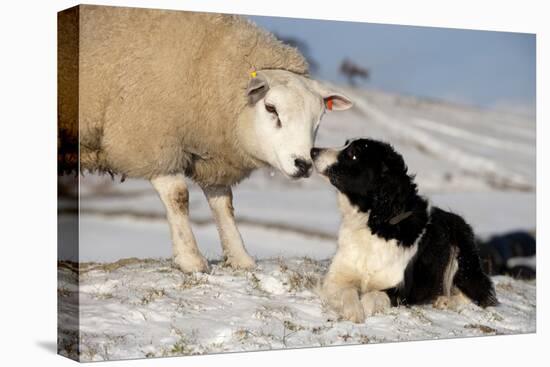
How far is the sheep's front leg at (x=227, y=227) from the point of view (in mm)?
9852

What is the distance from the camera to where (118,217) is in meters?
9.73

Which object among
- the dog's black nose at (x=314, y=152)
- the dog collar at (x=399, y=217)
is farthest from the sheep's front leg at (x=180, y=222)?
the dog collar at (x=399, y=217)

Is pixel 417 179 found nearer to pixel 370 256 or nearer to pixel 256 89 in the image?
pixel 370 256

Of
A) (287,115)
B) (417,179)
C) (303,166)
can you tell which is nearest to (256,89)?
(287,115)

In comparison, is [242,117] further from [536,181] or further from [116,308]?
[536,181]

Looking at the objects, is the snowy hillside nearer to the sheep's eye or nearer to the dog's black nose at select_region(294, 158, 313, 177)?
the sheep's eye

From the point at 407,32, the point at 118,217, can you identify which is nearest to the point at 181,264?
the point at 118,217

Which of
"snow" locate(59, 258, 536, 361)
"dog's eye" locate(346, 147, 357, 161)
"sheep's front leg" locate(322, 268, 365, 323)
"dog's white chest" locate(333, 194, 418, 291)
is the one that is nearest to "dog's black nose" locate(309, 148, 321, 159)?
"dog's eye" locate(346, 147, 357, 161)

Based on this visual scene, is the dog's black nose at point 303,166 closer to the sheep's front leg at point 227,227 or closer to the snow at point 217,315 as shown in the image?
the snow at point 217,315

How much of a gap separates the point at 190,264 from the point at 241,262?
777mm

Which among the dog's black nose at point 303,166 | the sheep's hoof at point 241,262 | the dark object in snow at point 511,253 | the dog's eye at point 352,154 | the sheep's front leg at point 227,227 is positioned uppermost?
the dog's eye at point 352,154

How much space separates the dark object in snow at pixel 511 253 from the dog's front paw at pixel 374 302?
218 inches

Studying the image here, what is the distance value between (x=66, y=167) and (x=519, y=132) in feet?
19.9

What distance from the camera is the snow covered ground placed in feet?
27.3
